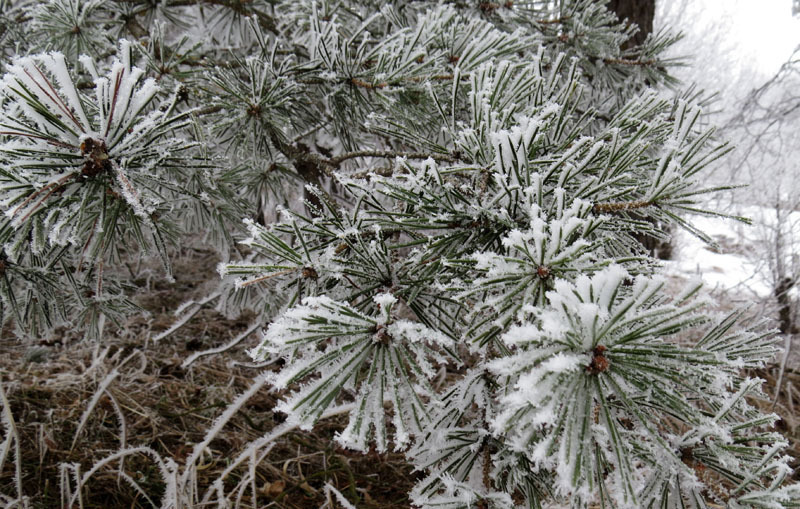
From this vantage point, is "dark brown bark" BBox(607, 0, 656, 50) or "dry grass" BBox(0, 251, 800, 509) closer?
"dry grass" BBox(0, 251, 800, 509)

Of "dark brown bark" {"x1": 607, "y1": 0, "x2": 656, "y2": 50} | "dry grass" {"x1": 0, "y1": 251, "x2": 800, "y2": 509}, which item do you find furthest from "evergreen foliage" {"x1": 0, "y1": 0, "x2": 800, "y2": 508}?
"dark brown bark" {"x1": 607, "y1": 0, "x2": 656, "y2": 50}

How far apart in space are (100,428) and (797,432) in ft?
8.59

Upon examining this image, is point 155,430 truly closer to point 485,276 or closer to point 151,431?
point 151,431

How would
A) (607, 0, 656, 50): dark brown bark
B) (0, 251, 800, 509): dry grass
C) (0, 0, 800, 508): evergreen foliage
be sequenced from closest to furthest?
(0, 0, 800, 508): evergreen foliage, (0, 251, 800, 509): dry grass, (607, 0, 656, 50): dark brown bark

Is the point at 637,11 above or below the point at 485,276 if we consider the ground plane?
above

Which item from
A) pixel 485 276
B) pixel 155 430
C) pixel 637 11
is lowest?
pixel 485 276

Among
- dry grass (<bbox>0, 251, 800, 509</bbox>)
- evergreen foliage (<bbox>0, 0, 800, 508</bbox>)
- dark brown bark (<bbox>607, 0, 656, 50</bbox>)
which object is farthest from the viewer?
dark brown bark (<bbox>607, 0, 656, 50</bbox>)

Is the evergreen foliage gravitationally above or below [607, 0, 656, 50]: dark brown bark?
below

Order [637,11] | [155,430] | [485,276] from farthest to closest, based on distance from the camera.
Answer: [637,11]
[155,430]
[485,276]

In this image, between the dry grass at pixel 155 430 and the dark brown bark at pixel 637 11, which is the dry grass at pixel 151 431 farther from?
the dark brown bark at pixel 637 11

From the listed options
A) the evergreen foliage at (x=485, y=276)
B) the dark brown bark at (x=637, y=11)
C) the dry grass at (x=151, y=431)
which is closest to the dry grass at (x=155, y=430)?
the dry grass at (x=151, y=431)

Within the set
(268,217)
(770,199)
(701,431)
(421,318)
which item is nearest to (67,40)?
(421,318)

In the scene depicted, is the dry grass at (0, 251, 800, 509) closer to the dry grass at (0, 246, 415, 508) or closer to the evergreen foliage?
the dry grass at (0, 246, 415, 508)

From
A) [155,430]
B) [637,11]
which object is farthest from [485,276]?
[637,11]
